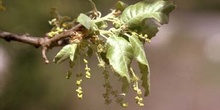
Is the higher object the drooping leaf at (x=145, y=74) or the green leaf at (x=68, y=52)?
the green leaf at (x=68, y=52)

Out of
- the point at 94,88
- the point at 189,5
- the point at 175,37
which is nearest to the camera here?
the point at 94,88

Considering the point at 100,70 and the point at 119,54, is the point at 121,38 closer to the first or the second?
the point at 119,54

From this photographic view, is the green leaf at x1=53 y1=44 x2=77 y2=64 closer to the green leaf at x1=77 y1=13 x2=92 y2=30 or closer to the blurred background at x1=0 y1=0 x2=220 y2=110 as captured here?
the green leaf at x1=77 y1=13 x2=92 y2=30

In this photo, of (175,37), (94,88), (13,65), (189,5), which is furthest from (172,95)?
(189,5)

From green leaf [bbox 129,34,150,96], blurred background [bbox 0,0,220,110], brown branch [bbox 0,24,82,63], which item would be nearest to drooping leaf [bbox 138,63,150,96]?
green leaf [bbox 129,34,150,96]

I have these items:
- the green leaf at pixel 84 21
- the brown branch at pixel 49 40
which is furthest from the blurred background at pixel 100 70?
the green leaf at pixel 84 21

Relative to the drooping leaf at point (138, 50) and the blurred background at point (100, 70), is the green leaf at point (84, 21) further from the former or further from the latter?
the blurred background at point (100, 70)

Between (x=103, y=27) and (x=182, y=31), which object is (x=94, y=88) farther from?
(x=103, y=27)
